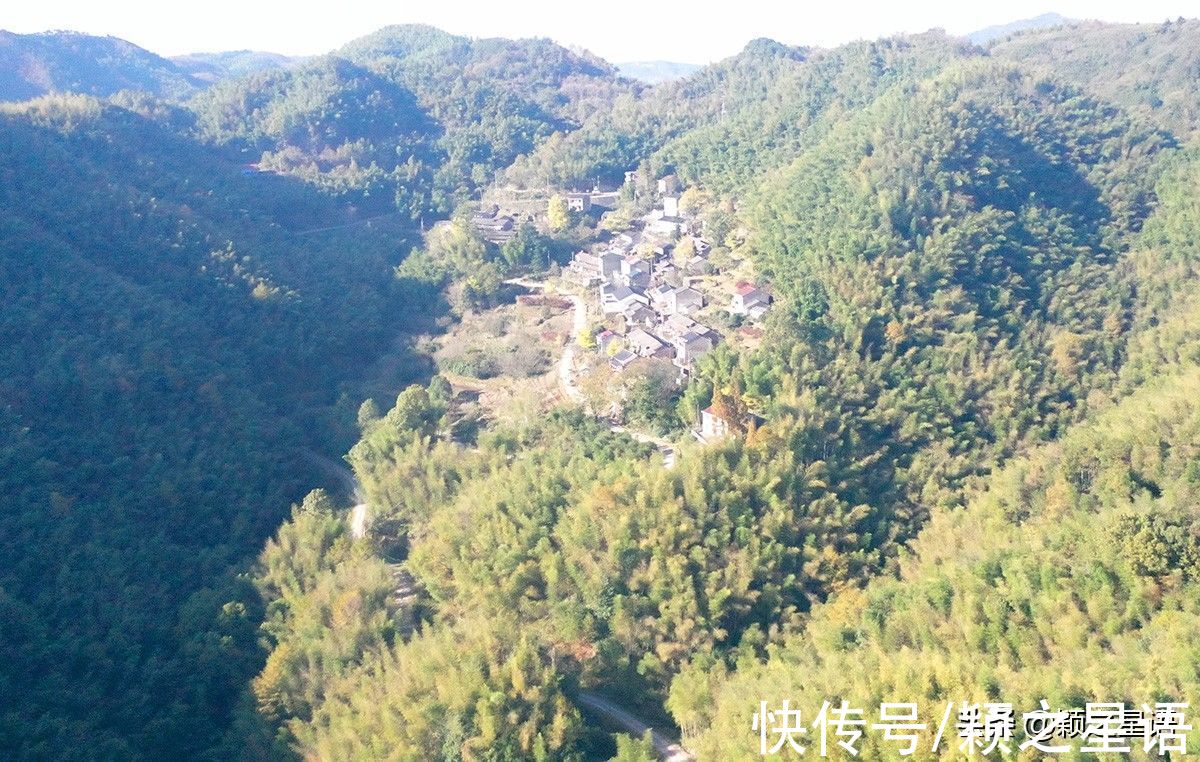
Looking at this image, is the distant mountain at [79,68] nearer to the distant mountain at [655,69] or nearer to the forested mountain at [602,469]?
the forested mountain at [602,469]

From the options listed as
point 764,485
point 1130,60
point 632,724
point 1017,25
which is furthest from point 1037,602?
point 1017,25

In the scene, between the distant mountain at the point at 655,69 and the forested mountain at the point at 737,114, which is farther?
the distant mountain at the point at 655,69

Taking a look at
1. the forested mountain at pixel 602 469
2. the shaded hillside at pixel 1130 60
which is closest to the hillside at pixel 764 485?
the forested mountain at pixel 602 469

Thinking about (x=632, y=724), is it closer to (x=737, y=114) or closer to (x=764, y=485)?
(x=764, y=485)

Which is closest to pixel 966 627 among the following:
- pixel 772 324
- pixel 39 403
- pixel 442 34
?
pixel 772 324

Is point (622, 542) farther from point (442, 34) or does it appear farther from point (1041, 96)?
point (442, 34)

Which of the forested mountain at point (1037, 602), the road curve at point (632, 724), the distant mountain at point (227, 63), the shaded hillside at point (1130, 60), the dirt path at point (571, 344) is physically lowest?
the road curve at point (632, 724)

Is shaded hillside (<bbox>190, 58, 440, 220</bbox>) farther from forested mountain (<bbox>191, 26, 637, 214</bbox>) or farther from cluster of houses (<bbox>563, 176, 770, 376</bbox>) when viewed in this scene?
cluster of houses (<bbox>563, 176, 770, 376</bbox>)
